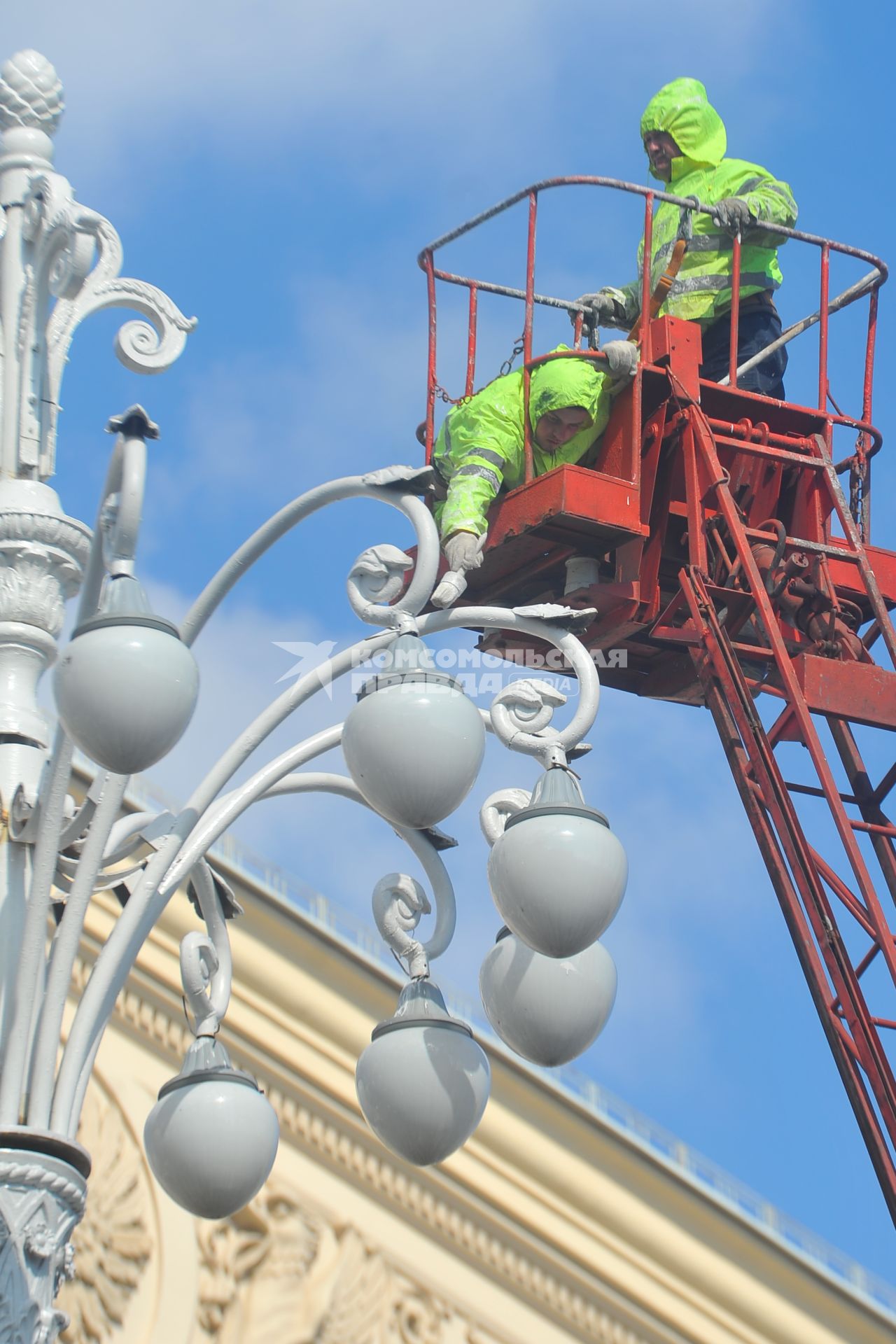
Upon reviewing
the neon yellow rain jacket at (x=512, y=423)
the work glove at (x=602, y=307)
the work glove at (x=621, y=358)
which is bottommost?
the neon yellow rain jacket at (x=512, y=423)

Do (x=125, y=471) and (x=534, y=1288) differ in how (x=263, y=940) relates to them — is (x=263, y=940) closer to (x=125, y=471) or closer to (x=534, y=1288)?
(x=534, y=1288)

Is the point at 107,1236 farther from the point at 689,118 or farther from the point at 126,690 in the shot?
the point at 126,690

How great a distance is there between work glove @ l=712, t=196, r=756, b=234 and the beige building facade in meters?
3.91

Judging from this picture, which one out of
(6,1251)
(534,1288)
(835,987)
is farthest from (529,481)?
(534,1288)

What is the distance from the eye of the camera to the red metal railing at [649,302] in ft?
27.5

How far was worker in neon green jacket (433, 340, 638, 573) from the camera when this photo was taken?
7844 mm

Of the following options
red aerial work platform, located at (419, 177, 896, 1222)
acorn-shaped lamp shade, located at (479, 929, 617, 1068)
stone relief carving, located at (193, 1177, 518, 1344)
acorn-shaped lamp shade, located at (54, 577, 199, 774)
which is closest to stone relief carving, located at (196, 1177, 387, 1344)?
stone relief carving, located at (193, 1177, 518, 1344)

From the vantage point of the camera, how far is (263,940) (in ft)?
34.5

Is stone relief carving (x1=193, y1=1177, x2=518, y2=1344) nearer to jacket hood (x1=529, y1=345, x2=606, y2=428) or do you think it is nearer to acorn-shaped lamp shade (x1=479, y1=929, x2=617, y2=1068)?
jacket hood (x1=529, y1=345, x2=606, y2=428)

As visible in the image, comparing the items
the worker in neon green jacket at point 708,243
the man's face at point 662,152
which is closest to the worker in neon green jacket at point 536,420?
the worker in neon green jacket at point 708,243

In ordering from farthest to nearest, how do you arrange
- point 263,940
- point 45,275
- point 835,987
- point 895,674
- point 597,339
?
point 263,940
point 597,339
point 895,674
point 835,987
point 45,275

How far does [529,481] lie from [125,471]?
11.7 ft

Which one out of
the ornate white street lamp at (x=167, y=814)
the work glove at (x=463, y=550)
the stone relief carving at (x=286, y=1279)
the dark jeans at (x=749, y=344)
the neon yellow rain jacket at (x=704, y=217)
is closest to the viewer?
the ornate white street lamp at (x=167, y=814)

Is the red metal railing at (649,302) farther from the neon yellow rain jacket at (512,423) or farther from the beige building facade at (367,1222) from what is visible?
the beige building facade at (367,1222)
